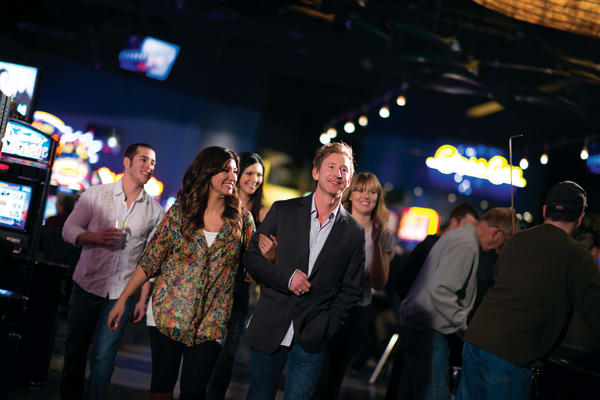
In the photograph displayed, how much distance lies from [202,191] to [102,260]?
3.42 feet

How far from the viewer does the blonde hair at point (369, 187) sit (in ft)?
13.1

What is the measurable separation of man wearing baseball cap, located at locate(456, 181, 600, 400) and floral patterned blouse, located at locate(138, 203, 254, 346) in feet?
4.20

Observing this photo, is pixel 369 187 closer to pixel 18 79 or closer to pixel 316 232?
pixel 316 232

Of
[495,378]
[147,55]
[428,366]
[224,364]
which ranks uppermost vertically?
[147,55]

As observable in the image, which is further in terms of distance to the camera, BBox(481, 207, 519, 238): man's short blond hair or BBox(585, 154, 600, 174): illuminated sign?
BBox(585, 154, 600, 174): illuminated sign

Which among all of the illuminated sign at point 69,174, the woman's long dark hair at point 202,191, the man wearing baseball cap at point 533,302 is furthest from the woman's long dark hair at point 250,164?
the illuminated sign at point 69,174

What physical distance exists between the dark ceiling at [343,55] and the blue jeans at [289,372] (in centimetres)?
588

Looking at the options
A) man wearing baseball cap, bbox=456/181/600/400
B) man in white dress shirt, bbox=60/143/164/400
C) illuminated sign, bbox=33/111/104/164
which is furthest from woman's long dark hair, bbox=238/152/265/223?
illuminated sign, bbox=33/111/104/164

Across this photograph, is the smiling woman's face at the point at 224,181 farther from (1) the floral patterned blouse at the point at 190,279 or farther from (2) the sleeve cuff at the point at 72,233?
(2) the sleeve cuff at the point at 72,233

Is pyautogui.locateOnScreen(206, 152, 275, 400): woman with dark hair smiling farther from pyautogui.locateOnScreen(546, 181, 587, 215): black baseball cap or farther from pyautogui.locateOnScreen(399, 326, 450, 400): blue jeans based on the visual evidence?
pyautogui.locateOnScreen(546, 181, 587, 215): black baseball cap

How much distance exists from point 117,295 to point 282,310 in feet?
4.44

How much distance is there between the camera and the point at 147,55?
35.3 ft

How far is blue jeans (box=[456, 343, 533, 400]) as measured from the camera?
279 centimetres

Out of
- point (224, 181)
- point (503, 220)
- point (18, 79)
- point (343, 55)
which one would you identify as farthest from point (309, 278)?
point (343, 55)
